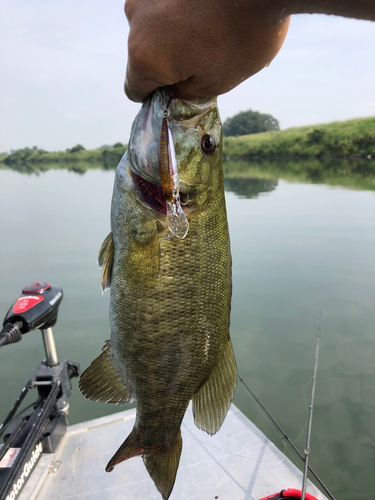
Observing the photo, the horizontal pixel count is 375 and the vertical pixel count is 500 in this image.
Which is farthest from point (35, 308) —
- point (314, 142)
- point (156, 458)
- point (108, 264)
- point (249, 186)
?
point (314, 142)

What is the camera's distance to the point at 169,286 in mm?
1353

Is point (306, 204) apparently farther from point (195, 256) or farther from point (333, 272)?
point (195, 256)

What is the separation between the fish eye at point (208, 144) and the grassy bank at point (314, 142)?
4786 cm

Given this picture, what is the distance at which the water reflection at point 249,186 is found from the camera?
81.6ft

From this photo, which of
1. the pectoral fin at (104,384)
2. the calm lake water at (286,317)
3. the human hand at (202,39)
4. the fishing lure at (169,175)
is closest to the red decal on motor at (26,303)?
the pectoral fin at (104,384)

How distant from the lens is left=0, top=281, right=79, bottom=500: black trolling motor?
2411mm

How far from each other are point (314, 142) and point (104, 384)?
56050 millimetres

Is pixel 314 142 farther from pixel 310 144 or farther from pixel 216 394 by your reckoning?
pixel 216 394

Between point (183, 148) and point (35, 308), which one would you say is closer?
point (183, 148)

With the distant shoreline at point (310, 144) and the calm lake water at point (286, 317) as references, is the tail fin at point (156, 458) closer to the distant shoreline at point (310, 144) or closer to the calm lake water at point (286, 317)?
the calm lake water at point (286, 317)

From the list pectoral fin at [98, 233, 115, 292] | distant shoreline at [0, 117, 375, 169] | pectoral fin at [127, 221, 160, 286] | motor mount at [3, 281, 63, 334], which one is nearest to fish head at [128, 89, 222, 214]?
pectoral fin at [127, 221, 160, 286]

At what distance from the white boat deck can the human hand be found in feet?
9.30

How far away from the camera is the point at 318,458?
12.9 ft

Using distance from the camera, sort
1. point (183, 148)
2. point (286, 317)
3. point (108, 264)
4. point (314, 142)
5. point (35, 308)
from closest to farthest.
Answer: point (183, 148) < point (108, 264) < point (35, 308) < point (286, 317) < point (314, 142)
